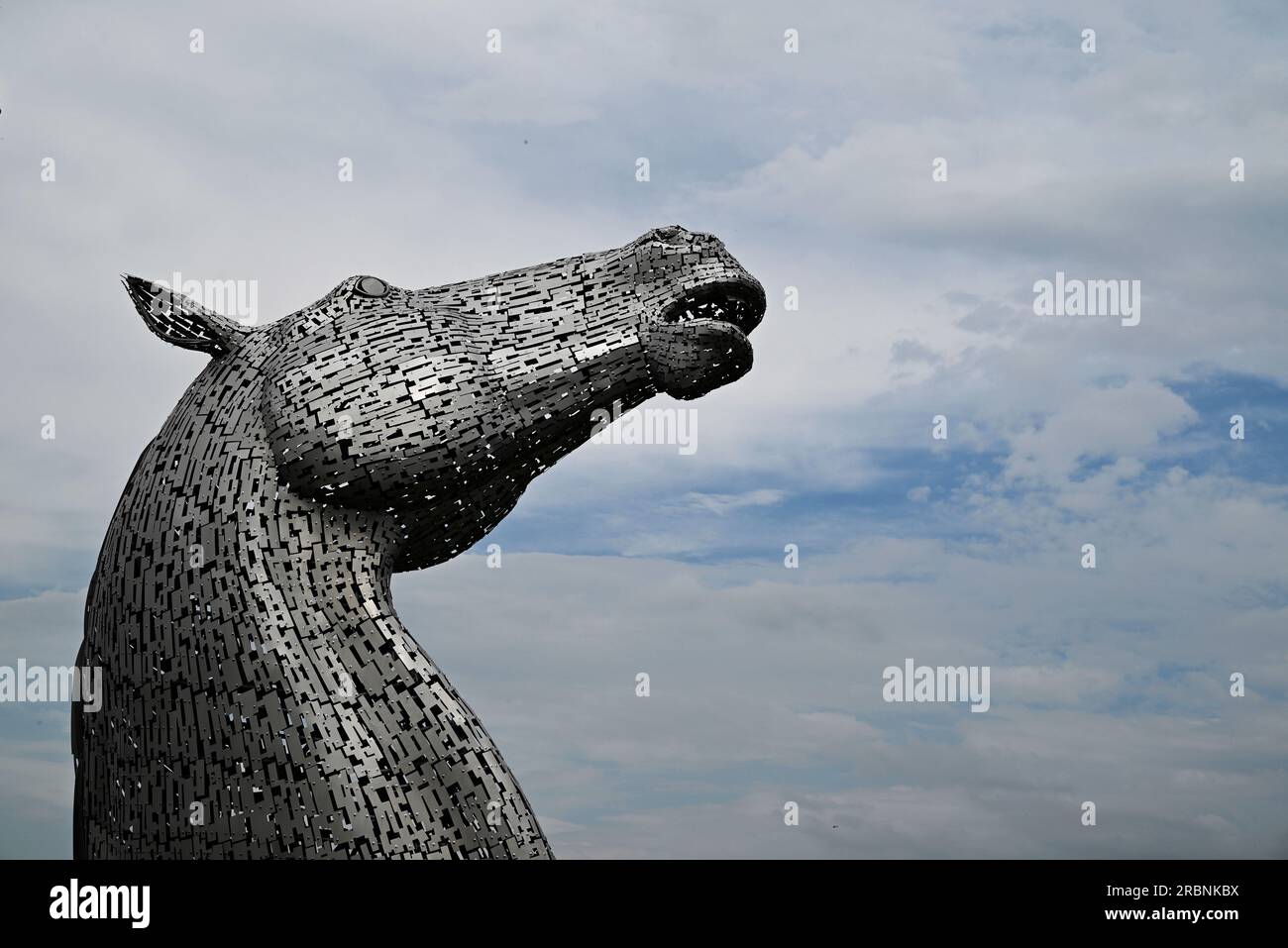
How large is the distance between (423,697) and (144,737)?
2.81 feet

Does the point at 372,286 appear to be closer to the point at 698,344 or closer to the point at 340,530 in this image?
the point at 340,530

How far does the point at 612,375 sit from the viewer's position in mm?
4848

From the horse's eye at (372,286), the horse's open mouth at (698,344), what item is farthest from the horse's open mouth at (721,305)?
the horse's eye at (372,286)

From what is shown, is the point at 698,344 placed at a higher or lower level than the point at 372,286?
lower

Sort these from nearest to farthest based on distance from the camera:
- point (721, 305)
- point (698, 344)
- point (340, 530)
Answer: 1. point (340, 530)
2. point (698, 344)
3. point (721, 305)

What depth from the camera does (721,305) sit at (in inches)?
194

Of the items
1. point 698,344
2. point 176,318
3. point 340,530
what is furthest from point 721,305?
point 176,318

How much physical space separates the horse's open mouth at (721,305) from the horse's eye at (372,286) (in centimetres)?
99

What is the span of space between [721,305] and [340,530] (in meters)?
1.47

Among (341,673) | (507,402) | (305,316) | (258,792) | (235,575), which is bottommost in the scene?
(258,792)

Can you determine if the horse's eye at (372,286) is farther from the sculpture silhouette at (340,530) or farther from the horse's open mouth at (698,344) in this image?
the horse's open mouth at (698,344)
